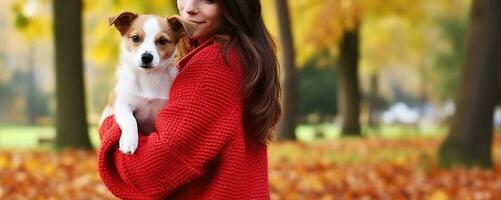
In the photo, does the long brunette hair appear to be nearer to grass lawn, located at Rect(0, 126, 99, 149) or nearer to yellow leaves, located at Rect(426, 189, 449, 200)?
yellow leaves, located at Rect(426, 189, 449, 200)

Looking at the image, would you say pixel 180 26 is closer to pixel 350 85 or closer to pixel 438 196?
pixel 438 196

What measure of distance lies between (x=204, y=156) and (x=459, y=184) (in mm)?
6577

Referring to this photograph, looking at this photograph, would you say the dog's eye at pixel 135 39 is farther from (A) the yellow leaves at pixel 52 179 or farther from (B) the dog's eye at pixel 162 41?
(A) the yellow leaves at pixel 52 179

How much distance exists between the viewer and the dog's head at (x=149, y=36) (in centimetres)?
321

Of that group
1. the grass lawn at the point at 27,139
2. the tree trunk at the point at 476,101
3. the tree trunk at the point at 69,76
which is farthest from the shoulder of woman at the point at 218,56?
the grass lawn at the point at 27,139

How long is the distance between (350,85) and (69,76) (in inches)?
463

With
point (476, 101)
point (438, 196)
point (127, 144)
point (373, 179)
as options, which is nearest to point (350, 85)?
point (476, 101)

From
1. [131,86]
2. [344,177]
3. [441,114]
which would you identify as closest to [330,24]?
[344,177]

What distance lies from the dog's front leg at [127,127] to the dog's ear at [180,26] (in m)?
0.36

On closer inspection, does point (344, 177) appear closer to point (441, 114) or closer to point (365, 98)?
point (365, 98)

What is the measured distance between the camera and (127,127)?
3.01 m

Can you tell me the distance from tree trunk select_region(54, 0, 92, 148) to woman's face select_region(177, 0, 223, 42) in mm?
9289

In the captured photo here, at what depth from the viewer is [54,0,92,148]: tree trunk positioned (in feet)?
40.2

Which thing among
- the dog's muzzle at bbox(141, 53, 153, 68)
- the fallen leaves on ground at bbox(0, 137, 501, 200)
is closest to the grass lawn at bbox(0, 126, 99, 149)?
the fallen leaves on ground at bbox(0, 137, 501, 200)
